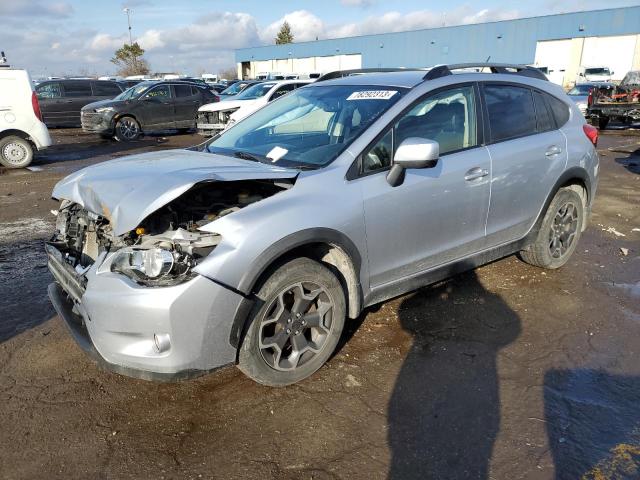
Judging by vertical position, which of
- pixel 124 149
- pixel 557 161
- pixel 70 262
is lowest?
pixel 124 149

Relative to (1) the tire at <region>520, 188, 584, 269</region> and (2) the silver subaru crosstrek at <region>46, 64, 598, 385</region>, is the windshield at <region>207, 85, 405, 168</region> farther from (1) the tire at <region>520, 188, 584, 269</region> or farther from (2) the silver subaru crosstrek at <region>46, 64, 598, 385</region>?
(1) the tire at <region>520, 188, 584, 269</region>

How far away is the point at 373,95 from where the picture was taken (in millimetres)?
3660

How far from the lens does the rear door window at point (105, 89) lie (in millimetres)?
18891

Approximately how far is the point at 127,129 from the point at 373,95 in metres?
14.1

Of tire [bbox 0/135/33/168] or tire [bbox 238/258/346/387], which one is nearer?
tire [bbox 238/258/346/387]

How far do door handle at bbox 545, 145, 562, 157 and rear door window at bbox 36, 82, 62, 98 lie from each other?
1864cm

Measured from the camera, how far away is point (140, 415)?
2.86 meters

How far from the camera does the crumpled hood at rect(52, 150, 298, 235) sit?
8.79 feet

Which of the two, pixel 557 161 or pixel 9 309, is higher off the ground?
pixel 557 161

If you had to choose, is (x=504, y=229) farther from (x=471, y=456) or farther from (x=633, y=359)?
(x=471, y=456)

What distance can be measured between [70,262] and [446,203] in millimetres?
2572

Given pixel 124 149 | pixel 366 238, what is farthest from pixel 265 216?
pixel 124 149

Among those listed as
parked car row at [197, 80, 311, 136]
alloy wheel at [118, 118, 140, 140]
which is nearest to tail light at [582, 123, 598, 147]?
parked car row at [197, 80, 311, 136]

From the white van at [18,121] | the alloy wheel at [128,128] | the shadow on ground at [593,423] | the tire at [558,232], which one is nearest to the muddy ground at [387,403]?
the shadow on ground at [593,423]
